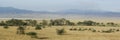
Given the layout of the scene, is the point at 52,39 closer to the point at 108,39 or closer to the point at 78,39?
the point at 78,39

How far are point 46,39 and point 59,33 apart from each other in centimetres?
1007

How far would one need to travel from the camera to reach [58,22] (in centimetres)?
9219

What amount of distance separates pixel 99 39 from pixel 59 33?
9688 millimetres

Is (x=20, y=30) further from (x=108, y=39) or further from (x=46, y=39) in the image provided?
(x=108, y=39)

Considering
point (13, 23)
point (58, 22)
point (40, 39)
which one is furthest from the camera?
point (58, 22)

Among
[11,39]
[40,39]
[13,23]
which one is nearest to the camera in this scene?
[11,39]

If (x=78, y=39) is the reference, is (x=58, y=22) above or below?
below

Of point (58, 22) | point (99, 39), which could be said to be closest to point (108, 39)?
point (99, 39)

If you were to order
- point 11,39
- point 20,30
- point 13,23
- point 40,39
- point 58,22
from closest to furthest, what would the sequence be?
point 11,39 → point 40,39 → point 20,30 → point 13,23 → point 58,22

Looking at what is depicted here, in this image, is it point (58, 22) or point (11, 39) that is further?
point (58, 22)

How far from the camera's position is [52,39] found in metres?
39.4

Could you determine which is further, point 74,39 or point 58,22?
point 58,22

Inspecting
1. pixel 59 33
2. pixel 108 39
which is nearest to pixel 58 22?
pixel 59 33

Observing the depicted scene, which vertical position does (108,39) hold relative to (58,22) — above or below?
above
